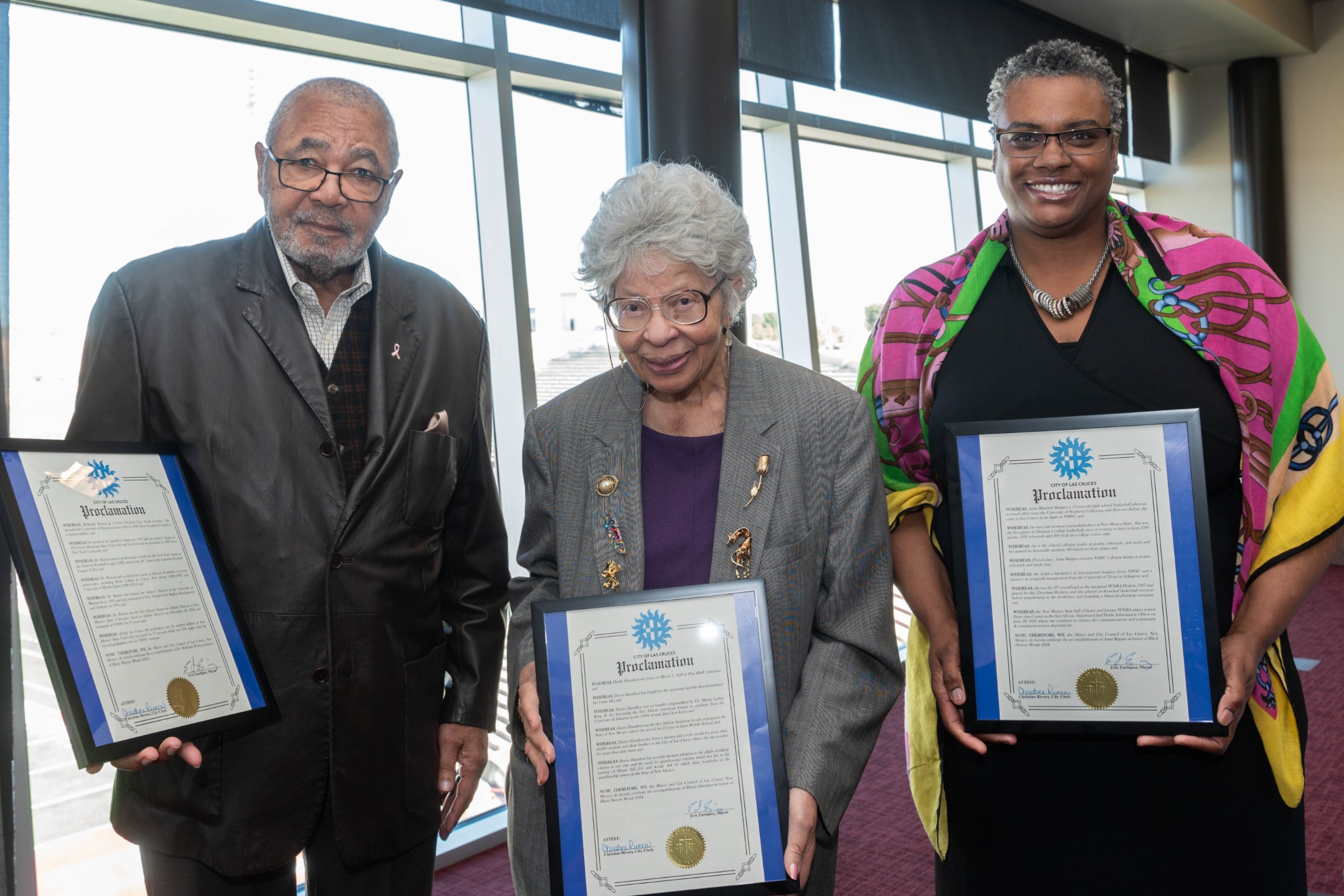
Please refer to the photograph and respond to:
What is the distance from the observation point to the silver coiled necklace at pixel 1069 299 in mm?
1584

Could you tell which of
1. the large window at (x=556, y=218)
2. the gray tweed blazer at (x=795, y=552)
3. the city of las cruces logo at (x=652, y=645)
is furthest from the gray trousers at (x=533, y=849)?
the large window at (x=556, y=218)

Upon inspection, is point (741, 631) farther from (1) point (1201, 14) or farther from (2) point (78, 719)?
(1) point (1201, 14)

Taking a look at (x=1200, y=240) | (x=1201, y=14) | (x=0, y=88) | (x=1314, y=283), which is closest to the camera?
(x=1200, y=240)

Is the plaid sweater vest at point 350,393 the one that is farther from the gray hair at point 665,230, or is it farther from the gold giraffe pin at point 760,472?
the gold giraffe pin at point 760,472

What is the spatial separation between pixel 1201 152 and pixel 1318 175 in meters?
0.93

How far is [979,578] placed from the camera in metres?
1.49

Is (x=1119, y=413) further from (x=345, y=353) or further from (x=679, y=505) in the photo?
(x=345, y=353)

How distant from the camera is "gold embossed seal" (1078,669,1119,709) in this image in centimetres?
144

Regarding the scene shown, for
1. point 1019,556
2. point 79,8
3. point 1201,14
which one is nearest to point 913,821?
point 1019,556

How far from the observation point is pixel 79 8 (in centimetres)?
296

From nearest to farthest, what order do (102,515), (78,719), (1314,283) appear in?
(78,719) → (102,515) → (1314,283)

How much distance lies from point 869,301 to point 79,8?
14.5ft

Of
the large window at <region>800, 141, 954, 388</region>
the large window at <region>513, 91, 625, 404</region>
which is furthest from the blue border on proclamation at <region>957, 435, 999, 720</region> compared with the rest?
the large window at <region>800, 141, 954, 388</region>
